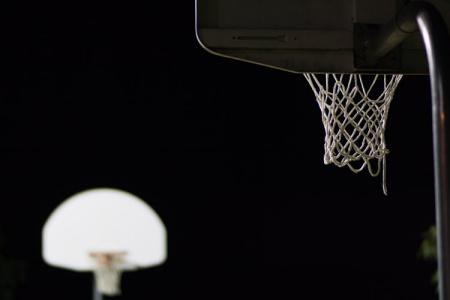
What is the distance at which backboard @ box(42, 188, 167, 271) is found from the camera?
2.71 metres

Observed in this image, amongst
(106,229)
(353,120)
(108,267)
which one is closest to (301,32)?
(353,120)

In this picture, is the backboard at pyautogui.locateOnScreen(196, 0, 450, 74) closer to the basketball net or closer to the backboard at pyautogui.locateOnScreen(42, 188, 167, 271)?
the backboard at pyautogui.locateOnScreen(42, 188, 167, 271)

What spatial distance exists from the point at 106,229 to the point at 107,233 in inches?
1.1

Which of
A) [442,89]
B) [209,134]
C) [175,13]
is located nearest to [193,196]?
[209,134]

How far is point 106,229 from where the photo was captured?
2715 mm

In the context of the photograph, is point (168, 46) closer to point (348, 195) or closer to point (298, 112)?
point (298, 112)

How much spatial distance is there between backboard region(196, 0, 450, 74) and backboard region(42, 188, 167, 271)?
137cm

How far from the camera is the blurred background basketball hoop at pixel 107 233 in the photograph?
2717 mm

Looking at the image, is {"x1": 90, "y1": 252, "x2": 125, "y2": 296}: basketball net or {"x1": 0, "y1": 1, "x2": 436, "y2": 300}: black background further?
{"x1": 0, "y1": 1, "x2": 436, "y2": 300}: black background

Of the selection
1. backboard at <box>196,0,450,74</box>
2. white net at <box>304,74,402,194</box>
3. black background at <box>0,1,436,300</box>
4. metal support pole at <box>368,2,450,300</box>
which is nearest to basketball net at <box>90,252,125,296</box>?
white net at <box>304,74,402,194</box>

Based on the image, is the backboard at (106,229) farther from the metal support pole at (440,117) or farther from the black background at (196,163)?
the black background at (196,163)

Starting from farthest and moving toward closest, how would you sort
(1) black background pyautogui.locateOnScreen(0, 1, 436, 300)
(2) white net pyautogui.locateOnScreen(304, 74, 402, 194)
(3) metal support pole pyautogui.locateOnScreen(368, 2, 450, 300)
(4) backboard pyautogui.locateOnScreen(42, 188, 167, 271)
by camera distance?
(1) black background pyautogui.locateOnScreen(0, 1, 436, 300) → (4) backboard pyautogui.locateOnScreen(42, 188, 167, 271) → (2) white net pyautogui.locateOnScreen(304, 74, 402, 194) → (3) metal support pole pyautogui.locateOnScreen(368, 2, 450, 300)

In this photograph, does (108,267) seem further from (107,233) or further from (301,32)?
(301,32)

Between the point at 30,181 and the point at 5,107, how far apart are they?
1.72ft
